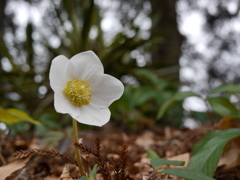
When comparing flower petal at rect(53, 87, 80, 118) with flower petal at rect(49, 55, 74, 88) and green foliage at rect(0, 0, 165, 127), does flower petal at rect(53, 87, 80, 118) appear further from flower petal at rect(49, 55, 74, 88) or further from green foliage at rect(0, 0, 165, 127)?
green foliage at rect(0, 0, 165, 127)

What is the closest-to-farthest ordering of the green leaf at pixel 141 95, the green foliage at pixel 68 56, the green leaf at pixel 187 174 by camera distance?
the green leaf at pixel 187 174 → the green leaf at pixel 141 95 → the green foliage at pixel 68 56

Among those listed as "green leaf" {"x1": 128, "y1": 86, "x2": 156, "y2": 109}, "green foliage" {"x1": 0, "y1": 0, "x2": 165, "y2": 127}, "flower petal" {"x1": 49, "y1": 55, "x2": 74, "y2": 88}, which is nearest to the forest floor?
"flower petal" {"x1": 49, "y1": 55, "x2": 74, "y2": 88}

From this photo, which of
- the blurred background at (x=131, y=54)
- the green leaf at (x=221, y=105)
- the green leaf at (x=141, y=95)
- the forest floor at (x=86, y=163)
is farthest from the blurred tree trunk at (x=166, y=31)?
the green leaf at (x=221, y=105)

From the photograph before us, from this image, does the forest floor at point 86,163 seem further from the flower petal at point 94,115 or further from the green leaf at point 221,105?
the green leaf at point 221,105

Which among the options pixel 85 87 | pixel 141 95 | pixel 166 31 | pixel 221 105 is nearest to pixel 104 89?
pixel 85 87

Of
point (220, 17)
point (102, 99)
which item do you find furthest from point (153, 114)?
point (220, 17)
